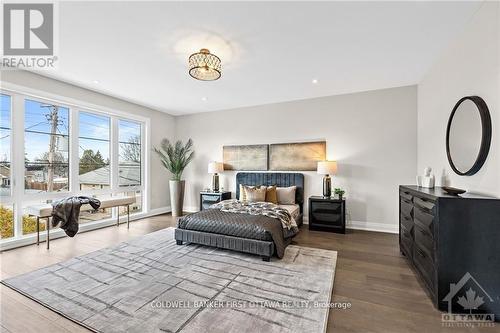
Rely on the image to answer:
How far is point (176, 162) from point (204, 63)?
354 cm

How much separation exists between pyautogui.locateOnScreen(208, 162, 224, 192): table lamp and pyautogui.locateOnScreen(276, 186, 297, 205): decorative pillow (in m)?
1.64

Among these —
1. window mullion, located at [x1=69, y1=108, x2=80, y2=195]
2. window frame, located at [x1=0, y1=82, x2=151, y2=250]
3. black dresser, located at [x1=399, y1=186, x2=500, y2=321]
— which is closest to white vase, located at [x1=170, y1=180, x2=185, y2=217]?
window frame, located at [x1=0, y1=82, x2=151, y2=250]

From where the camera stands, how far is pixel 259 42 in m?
2.72

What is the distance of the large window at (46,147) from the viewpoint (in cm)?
372

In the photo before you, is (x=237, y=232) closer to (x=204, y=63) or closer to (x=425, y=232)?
(x=425, y=232)

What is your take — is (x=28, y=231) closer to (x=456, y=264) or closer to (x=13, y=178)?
(x=13, y=178)

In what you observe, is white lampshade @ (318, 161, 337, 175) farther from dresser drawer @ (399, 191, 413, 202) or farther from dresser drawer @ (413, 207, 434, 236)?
dresser drawer @ (413, 207, 434, 236)

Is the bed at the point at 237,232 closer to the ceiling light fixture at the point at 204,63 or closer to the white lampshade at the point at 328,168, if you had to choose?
the white lampshade at the point at 328,168

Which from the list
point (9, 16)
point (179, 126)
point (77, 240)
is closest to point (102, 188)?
point (77, 240)

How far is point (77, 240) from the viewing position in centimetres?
381

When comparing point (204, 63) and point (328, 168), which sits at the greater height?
point (204, 63)

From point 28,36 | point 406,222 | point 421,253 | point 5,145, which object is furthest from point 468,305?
point 5,145

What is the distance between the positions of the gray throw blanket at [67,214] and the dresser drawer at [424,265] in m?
4.83

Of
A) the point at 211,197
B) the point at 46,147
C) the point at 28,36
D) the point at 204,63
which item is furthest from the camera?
the point at 211,197
